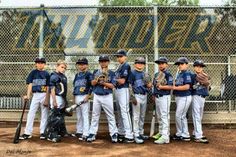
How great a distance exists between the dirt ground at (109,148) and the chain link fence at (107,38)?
90.2 inches

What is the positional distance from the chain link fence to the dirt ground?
Answer: 229cm

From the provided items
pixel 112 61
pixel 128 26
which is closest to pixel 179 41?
pixel 128 26

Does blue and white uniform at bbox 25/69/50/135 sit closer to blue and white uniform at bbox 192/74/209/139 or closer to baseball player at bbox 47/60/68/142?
baseball player at bbox 47/60/68/142

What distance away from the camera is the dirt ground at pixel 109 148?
647 centimetres

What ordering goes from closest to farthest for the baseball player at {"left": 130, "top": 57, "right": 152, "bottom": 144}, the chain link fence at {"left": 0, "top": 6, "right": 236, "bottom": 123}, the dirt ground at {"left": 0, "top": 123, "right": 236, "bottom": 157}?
the dirt ground at {"left": 0, "top": 123, "right": 236, "bottom": 157}
the baseball player at {"left": 130, "top": 57, "right": 152, "bottom": 144}
the chain link fence at {"left": 0, "top": 6, "right": 236, "bottom": 123}

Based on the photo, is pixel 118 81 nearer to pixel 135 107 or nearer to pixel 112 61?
pixel 135 107

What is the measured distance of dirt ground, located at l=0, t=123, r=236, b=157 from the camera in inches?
255

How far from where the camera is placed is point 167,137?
750 cm

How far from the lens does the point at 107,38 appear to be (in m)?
11.0

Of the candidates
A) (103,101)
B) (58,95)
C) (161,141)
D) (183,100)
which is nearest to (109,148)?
(103,101)

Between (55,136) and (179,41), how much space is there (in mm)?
5409

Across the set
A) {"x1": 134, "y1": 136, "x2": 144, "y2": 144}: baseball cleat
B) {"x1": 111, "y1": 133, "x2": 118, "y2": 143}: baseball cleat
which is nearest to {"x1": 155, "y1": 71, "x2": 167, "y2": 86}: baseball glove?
{"x1": 134, "y1": 136, "x2": 144, "y2": 144}: baseball cleat

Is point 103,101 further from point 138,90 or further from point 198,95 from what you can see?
point 198,95

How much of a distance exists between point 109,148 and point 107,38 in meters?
4.79
